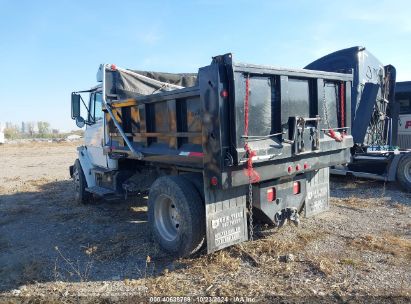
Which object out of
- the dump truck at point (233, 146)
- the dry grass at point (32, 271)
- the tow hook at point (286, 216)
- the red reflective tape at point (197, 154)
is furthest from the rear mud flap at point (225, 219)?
the dry grass at point (32, 271)

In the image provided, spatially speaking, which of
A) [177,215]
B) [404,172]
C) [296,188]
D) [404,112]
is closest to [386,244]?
[296,188]

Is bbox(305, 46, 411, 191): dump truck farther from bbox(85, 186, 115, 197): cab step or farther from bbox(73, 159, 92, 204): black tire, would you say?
bbox(73, 159, 92, 204): black tire

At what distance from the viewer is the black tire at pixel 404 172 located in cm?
849

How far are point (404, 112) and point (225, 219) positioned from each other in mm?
8249

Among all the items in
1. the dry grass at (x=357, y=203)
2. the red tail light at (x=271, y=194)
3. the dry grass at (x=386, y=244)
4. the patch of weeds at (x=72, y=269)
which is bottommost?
the patch of weeds at (x=72, y=269)

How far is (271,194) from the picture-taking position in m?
4.89

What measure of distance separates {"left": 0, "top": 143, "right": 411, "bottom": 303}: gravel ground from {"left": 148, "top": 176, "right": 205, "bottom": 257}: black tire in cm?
21

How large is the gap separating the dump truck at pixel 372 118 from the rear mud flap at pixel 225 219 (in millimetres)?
5186

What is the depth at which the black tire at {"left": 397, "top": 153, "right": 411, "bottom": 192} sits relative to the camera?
849 centimetres

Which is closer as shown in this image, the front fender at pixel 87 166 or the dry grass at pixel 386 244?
the dry grass at pixel 386 244

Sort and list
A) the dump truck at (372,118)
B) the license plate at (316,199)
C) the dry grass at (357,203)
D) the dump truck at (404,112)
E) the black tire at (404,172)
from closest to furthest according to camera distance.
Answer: the license plate at (316,199) < the dry grass at (357,203) < the black tire at (404,172) < the dump truck at (372,118) < the dump truck at (404,112)

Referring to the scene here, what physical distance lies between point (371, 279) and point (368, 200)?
13.6 ft

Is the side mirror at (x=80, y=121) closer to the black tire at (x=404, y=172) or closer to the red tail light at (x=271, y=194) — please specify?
the red tail light at (x=271, y=194)

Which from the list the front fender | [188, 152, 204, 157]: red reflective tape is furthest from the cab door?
[188, 152, 204, 157]: red reflective tape
